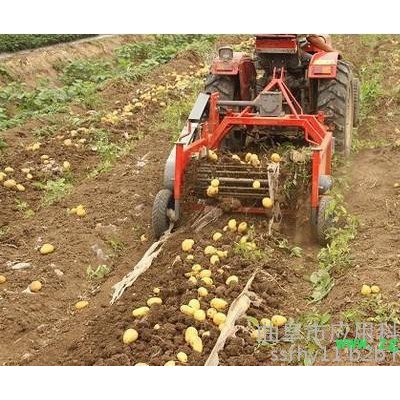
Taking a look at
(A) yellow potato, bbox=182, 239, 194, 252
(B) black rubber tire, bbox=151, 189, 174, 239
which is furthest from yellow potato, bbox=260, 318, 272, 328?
(B) black rubber tire, bbox=151, 189, 174, 239

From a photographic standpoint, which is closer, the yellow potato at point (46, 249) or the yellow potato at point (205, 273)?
the yellow potato at point (205, 273)

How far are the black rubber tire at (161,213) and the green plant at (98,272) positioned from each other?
612 millimetres

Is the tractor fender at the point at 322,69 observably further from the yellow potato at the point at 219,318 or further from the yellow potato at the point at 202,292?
the yellow potato at the point at 219,318

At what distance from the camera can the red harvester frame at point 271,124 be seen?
21.9ft

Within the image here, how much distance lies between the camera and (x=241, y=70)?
27.8ft

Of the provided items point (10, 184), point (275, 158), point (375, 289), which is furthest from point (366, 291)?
point (10, 184)

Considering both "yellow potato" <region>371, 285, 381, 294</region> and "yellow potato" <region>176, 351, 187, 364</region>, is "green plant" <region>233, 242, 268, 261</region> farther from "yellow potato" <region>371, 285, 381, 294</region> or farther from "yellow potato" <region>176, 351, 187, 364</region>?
"yellow potato" <region>176, 351, 187, 364</region>

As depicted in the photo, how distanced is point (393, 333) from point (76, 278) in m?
3.03

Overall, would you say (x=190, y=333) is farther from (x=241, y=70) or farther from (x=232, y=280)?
(x=241, y=70)

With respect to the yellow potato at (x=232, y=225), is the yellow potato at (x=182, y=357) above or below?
below

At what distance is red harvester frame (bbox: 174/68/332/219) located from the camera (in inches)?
262

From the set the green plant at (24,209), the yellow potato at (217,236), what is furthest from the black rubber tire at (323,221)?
the green plant at (24,209)
